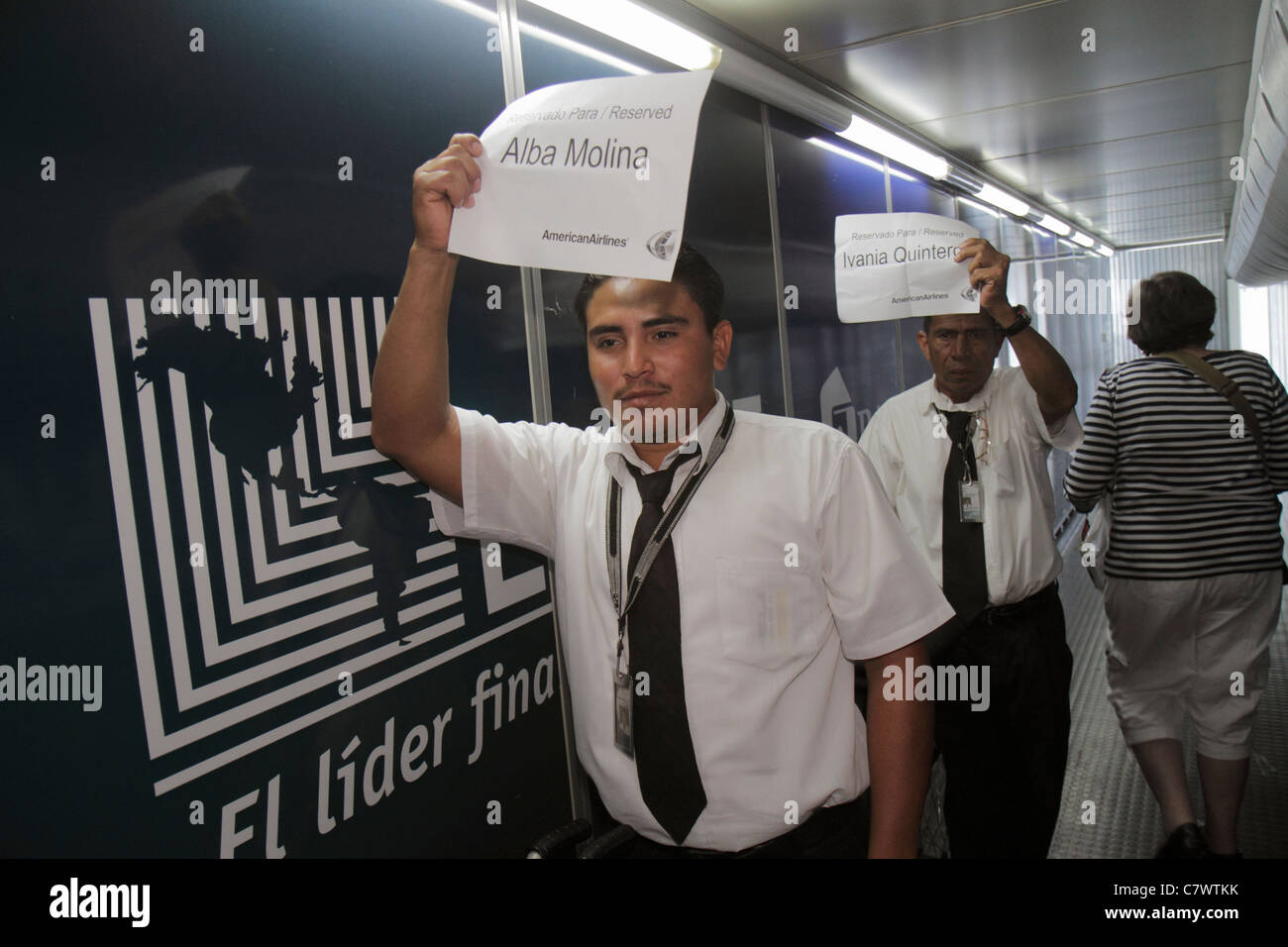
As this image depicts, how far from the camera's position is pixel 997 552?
101 inches

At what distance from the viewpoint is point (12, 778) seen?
1.02 meters

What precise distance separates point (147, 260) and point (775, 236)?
8.08ft

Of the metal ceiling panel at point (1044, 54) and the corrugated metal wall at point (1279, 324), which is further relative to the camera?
the corrugated metal wall at point (1279, 324)

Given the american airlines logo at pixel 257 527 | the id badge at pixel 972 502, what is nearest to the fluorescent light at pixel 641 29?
the american airlines logo at pixel 257 527

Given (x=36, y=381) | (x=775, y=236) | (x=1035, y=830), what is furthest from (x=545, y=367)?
(x=1035, y=830)

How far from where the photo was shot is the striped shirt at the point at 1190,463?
104 inches

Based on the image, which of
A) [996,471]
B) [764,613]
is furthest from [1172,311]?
[764,613]

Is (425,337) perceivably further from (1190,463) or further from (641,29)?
(1190,463)

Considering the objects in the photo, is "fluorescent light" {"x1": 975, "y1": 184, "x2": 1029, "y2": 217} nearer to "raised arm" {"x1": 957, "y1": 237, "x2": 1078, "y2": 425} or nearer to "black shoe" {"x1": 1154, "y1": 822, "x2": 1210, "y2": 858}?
"raised arm" {"x1": 957, "y1": 237, "x2": 1078, "y2": 425}

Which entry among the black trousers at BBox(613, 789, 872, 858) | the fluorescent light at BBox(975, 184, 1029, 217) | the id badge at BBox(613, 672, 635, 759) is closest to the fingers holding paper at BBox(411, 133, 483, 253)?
the id badge at BBox(613, 672, 635, 759)

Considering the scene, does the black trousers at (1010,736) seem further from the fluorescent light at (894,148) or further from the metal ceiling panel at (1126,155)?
the metal ceiling panel at (1126,155)

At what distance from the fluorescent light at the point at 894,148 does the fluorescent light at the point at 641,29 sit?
45.9 inches

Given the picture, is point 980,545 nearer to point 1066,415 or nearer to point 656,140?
point 1066,415

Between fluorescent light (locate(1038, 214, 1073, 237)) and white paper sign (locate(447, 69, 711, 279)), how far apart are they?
6.42 metres
